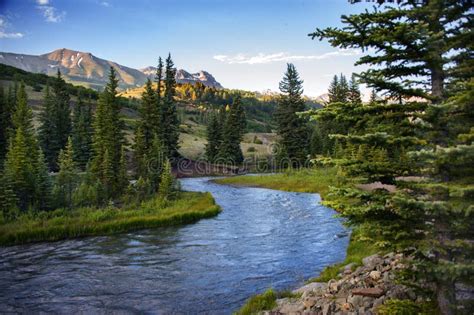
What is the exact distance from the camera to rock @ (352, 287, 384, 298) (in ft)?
31.0

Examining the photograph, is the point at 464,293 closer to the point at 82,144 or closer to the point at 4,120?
the point at 82,144

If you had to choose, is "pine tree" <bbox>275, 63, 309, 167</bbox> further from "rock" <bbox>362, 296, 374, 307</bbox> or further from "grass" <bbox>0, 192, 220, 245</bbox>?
"rock" <bbox>362, 296, 374, 307</bbox>

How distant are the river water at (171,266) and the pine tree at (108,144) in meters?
11.9

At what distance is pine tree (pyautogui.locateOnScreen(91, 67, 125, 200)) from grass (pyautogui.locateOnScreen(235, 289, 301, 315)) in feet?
83.2

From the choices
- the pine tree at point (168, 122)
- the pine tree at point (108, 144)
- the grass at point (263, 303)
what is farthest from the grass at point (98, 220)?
the pine tree at point (168, 122)

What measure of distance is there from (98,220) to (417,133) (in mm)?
24345

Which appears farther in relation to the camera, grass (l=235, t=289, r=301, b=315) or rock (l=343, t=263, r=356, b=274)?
rock (l=343, t=263, r=356, b=274)

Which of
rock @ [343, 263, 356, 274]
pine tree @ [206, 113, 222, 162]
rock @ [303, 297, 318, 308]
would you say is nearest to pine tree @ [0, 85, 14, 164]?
pine tree @ [206, 113, 222, 162]

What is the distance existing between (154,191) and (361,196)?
107 ft

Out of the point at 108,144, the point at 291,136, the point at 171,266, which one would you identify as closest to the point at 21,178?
the point at 108,144

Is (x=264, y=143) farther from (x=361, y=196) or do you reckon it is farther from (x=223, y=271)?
(x=361, y=196)

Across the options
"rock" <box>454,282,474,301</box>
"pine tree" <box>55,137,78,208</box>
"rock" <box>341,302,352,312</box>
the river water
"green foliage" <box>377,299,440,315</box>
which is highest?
"pine tree" <box>55,137,78,208</box>

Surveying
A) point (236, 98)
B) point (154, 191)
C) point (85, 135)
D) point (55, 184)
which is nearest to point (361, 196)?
point (55, 184)

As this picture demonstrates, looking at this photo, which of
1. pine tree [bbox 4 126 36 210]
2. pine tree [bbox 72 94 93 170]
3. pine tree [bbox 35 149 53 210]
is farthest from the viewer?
pine tree [bbox 72 94 93 170]
